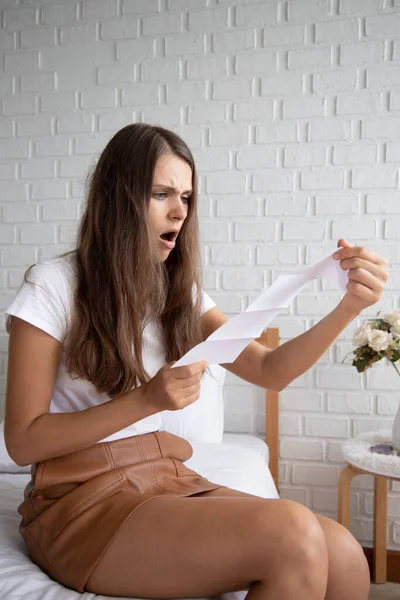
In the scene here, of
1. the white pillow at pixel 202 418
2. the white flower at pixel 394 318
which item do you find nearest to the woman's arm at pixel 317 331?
the white pillow at pixel 202 418

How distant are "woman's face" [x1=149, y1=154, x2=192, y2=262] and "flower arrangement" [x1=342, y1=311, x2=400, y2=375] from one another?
0.89 meters

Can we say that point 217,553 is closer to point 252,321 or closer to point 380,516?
point 252,321

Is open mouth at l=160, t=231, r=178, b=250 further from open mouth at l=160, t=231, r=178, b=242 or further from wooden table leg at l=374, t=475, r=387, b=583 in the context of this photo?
wooden table leg at l=374, t=475, r=387, b=583

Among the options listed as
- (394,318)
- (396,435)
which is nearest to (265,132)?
(394,318)

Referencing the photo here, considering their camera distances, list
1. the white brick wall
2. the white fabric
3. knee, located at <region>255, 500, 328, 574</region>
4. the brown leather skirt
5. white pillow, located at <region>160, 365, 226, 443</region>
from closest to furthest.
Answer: knee, located at <region>255, 500, 328, 574</region>
the brown leather skirt
the white fabric
white pillow, located at <region>160, 365, 226, 443</region>
the white brick wall

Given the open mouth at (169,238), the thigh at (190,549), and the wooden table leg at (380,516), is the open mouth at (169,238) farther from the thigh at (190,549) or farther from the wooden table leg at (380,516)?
the wooden table leg at (380,516)

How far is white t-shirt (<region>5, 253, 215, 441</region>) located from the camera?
114cm

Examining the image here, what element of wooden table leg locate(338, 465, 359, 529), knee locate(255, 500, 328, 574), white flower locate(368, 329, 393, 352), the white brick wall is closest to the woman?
knee locate(255, 500, 328, 574)

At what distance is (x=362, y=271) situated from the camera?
1.10 metres

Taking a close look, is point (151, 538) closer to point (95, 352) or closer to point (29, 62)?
point (95, 352)

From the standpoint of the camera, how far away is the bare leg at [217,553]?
0.89 m

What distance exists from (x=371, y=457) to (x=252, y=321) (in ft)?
3.51

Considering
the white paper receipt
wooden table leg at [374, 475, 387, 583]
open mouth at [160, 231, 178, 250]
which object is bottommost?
wooden table leg at [374, 475, 387, 583]

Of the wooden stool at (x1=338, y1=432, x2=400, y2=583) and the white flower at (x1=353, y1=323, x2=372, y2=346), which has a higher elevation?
the white flower at (x1=353, y1=323, x2=372, y2=346)
